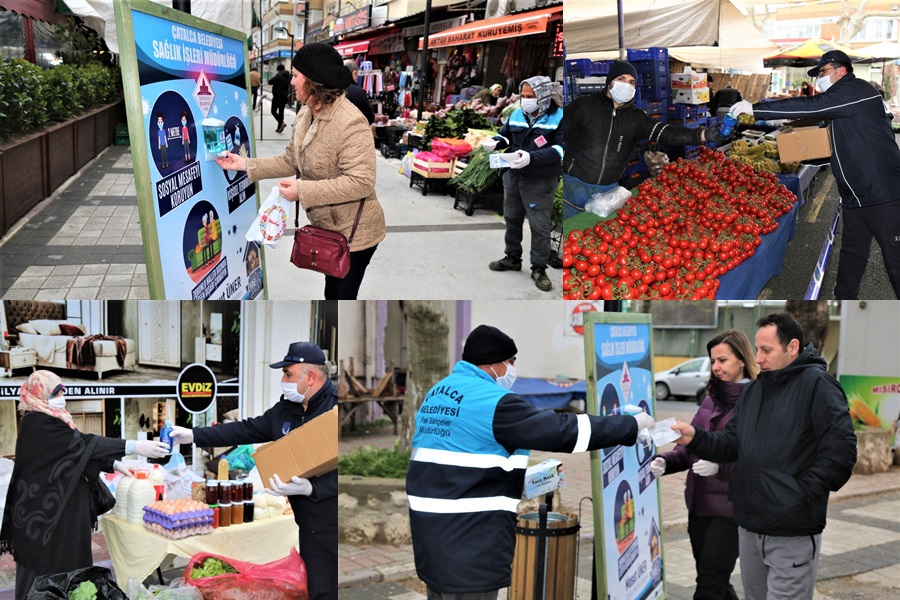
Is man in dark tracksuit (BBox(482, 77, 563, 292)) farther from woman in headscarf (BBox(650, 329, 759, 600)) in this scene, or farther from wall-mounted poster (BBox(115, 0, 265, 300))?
wall-mounted poster (BBox(115, 0, 265, 300))

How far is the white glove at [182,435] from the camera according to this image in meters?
3.84

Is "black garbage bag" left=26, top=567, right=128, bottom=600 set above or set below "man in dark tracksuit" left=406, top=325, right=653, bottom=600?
below

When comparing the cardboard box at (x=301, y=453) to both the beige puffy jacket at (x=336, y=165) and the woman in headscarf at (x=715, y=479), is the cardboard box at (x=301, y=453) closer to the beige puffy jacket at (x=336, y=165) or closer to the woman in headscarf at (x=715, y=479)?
the beige puffy jacket at (x=336, y=165)

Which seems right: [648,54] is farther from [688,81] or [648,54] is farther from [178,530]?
[178,530]

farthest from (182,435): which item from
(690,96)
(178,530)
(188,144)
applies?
(690,96)

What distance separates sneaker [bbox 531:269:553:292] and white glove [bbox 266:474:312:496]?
2.51m

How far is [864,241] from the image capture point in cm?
505

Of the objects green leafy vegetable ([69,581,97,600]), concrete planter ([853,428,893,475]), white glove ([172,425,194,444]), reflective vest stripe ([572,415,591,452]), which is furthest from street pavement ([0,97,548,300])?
concrete planter ([853,428,893,475])

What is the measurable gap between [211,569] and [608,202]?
297 cm

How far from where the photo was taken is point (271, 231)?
11.6 feet

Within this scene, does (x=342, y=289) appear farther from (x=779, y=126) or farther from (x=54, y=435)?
(x=779, y=126)

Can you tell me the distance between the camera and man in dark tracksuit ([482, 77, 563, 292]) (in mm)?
5355

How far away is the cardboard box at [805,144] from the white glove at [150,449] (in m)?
4.03

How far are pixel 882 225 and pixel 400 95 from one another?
1021cm
